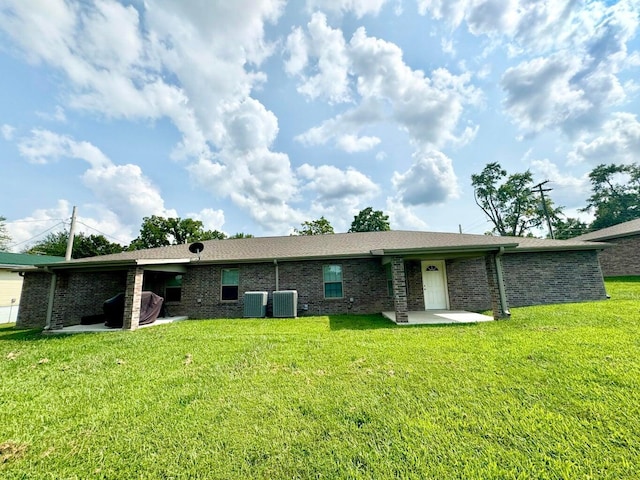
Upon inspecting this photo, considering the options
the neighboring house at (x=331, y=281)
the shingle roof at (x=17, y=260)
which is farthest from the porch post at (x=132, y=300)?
the shingle roof at (x=17, y=260)

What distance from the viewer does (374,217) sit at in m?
31.2

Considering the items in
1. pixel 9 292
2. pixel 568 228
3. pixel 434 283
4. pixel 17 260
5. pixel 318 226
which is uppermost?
pixel 318 226

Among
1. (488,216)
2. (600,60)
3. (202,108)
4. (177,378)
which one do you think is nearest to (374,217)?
(488,216)

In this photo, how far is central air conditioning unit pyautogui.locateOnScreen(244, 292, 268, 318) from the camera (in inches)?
383

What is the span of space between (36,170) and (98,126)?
5713 millimetres

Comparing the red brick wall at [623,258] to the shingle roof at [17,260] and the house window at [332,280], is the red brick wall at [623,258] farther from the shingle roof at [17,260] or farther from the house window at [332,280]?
the shingle roof at [17,260]

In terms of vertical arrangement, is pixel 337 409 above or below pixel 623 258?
below

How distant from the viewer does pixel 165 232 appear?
31.9 m

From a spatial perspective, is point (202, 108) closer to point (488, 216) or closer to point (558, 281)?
point (558, 281)

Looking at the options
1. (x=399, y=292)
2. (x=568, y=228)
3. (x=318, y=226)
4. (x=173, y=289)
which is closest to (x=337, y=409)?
(x=399, y=292)

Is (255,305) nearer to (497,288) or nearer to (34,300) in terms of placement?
(497,288)

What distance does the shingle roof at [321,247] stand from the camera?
331 inches

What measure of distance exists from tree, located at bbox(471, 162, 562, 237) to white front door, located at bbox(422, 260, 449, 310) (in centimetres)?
2438

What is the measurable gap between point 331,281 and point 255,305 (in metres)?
3.17
